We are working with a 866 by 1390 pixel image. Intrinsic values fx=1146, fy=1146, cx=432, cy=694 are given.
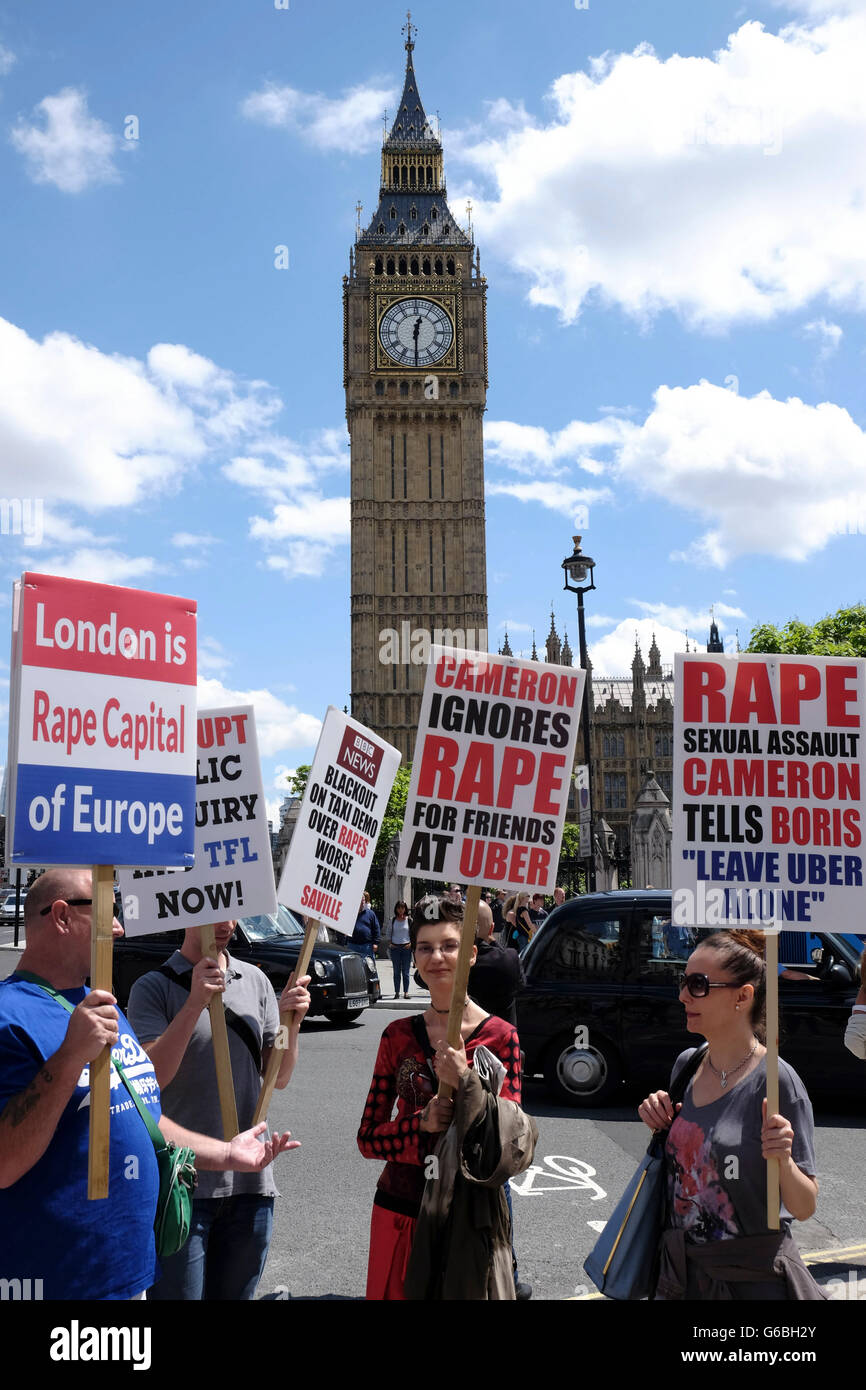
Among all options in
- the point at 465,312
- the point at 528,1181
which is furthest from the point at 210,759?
the point at 465,312

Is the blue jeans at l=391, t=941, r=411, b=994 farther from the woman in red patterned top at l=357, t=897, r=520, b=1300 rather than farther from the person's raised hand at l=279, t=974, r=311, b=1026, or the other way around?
the woman in red patterned top at l=357, t=897, r=520, b=1300

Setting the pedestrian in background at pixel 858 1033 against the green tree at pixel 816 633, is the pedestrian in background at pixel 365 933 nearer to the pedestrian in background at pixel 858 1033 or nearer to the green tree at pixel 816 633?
the pedestrian in background at pixel 858 1033

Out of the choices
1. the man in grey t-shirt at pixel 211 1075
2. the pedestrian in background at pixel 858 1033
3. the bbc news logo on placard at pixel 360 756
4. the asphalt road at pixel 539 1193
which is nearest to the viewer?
the man in grey t-shirt at pixel 211 1075

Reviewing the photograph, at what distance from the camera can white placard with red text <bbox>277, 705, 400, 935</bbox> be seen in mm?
3961

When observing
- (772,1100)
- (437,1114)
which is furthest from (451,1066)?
(772,1100)

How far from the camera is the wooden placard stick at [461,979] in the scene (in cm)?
295

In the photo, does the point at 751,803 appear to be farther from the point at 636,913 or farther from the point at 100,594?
the point at 636,913

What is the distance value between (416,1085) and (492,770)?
96cm

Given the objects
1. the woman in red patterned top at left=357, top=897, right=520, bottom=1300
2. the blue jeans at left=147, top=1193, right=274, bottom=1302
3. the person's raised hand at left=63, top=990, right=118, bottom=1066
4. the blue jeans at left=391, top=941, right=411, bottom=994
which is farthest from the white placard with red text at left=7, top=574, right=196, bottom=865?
the blue jeans at left=391, top=941, right=411, bottom=994

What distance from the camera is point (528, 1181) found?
682cm

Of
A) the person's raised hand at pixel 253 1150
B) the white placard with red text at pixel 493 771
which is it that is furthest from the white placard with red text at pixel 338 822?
the person's raised hand at pixel 253 1150

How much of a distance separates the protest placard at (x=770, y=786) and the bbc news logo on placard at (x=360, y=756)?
3.91 ft

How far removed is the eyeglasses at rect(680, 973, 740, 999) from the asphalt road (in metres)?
1.70
